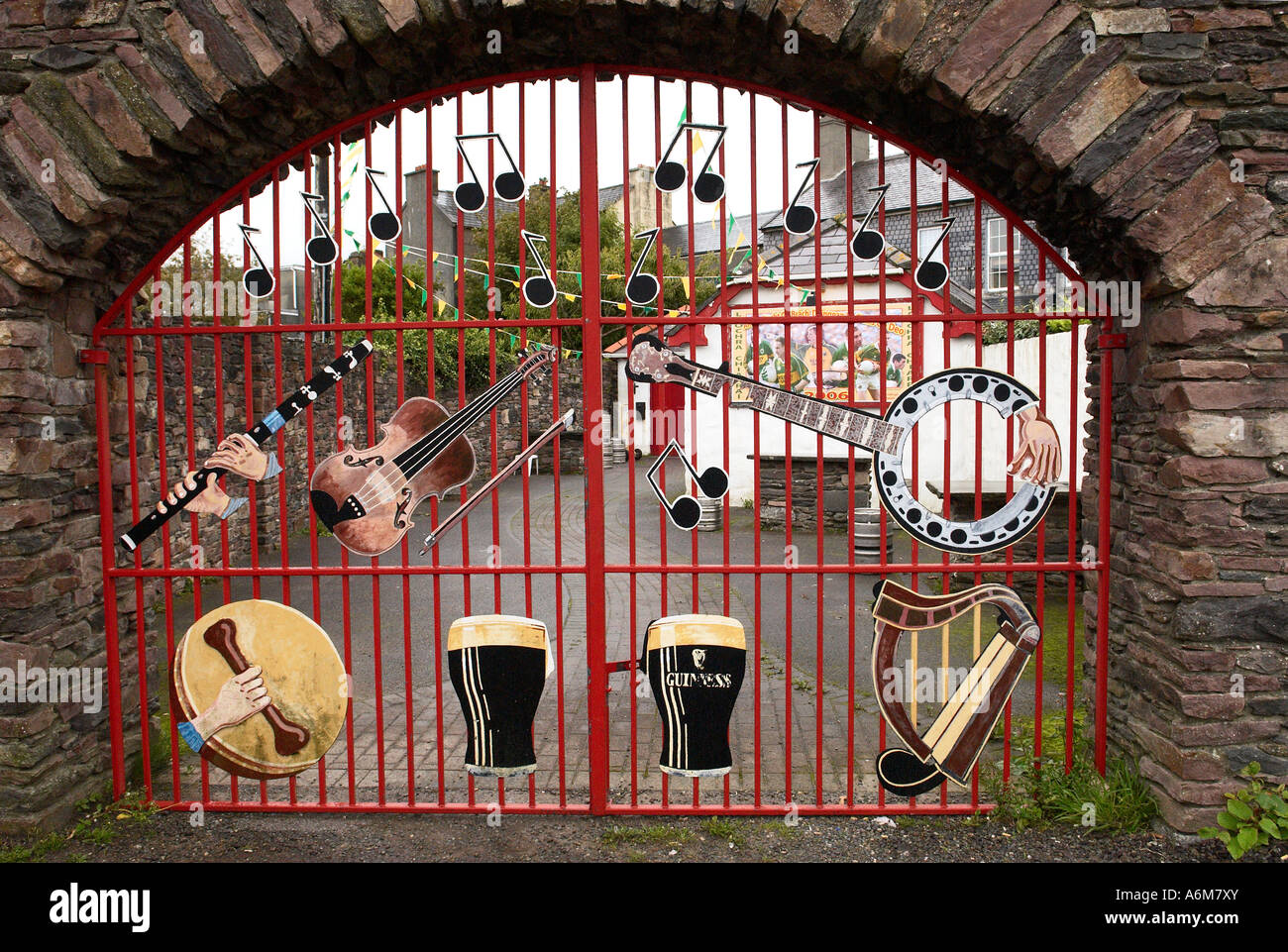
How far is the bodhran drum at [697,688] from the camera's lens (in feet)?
12.8

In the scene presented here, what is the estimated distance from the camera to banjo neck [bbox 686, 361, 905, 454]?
3791 mm

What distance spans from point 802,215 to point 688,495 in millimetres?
1253

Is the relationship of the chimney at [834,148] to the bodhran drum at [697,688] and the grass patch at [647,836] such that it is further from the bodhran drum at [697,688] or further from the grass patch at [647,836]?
the grass patch at [647,836]


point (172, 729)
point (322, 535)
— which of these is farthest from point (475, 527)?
point (172, 729)

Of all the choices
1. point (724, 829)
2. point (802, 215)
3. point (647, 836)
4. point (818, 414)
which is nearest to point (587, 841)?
point (647, 836)

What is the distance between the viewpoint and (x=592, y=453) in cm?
373

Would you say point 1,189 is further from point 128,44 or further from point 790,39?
point 790,39

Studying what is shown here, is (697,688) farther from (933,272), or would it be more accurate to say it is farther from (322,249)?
(322,249)

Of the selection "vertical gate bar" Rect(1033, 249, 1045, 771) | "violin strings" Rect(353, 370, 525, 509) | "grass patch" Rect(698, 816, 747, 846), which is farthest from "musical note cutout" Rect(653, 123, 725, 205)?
"grass patch" Rect(698, 816, 747, 846)

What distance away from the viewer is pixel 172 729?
4.01 m

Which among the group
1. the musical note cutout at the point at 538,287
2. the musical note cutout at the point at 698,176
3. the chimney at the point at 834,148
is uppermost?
the chimney at the point at 834,148

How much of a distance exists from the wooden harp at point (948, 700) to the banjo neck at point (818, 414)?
641 millimetres

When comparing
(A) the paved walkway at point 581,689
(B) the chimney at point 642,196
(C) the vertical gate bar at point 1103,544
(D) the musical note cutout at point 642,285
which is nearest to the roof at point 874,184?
(B) the chimney at point 642,196

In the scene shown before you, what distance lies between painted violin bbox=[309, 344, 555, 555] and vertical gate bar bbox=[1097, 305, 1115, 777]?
2.37m
